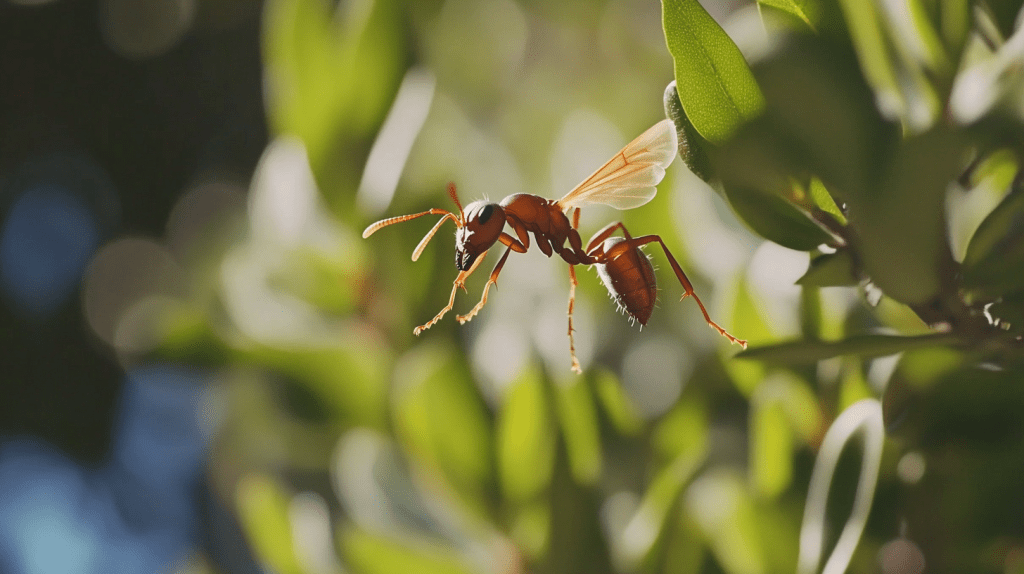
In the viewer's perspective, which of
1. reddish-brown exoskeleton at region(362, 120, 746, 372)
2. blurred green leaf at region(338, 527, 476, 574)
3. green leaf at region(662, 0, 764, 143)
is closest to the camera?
green leaf at region(662, 0, 764, 143)

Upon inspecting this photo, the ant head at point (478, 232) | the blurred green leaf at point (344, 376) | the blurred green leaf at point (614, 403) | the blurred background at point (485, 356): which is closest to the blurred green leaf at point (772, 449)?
the blurred background at point (485, 356)

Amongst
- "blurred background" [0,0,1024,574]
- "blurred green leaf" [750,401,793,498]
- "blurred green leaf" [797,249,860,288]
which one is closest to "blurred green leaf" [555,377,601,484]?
"blurred background" [0,0,1024,574]

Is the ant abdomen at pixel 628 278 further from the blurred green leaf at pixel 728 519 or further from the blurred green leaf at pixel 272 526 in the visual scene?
the blurred green leaf at pixel 272 526

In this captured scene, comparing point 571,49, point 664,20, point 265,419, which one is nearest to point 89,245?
point 571,49

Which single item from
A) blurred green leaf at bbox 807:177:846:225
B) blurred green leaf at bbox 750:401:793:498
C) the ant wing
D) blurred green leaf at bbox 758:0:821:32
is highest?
blurred green leaf at bbox 758:0:821:32

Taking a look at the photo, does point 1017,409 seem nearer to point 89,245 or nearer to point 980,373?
point 980,373

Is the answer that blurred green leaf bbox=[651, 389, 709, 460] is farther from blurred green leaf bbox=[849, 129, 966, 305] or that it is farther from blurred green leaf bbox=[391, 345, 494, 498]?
blurred green leaf bbox=[849, 129, 966, 305]
